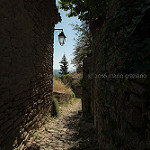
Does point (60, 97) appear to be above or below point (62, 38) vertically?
below

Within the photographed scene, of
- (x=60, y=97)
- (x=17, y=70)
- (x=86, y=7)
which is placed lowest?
(x=60, y=97)

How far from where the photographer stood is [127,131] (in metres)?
1.02

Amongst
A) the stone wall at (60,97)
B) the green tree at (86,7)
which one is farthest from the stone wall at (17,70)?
the stone wall at (60,97)

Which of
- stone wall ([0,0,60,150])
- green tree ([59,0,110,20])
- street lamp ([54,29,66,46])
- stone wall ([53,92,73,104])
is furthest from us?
stone wall ([53,92,73,104])

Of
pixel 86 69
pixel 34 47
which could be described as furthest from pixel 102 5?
pixel 86 69

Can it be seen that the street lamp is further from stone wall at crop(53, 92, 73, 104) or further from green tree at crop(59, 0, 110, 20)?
stone wall at crop(53, 92, 73, 104)

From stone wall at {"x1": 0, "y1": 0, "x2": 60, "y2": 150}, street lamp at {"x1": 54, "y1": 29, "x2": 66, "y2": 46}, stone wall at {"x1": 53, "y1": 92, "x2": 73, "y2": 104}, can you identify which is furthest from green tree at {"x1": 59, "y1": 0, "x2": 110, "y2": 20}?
stone wall at {"x1": 53, "y1": 92, "x2": 73, "y2": 104}

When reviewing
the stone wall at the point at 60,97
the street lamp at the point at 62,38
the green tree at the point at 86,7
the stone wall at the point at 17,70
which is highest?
the green tree at the point at 86,7

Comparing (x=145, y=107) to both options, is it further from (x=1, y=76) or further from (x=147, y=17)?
(x=1, y=76)

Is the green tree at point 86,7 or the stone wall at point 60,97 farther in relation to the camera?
the stone wall at point 60,97

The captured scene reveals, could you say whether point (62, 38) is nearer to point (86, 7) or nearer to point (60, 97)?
point (86, 7)

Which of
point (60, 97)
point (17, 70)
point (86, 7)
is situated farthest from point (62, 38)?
point (60, 97)

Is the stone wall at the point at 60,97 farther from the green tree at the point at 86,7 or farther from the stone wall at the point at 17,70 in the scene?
the green tree at the point at 86,7

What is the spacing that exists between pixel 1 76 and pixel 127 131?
192 centimetres
